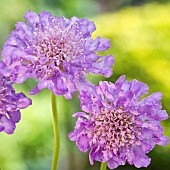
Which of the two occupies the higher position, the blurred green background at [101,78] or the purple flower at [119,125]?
the blurred green background at [101,78]

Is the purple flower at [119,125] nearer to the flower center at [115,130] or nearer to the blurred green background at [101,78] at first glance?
the flower center at [115,130]

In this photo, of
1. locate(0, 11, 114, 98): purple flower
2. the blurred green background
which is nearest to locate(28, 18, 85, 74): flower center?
locate(0, 11, 114, 98): purple flower

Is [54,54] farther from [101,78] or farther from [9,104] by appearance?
[101,78]

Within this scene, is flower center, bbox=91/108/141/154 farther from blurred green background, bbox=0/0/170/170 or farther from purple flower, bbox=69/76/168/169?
blurred green background, bbox=0/0/170/170

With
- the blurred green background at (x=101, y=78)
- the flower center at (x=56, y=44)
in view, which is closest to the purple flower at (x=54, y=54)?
the flower center at (x=56, y=44)

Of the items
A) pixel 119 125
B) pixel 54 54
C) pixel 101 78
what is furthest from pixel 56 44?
pixel 101 78
